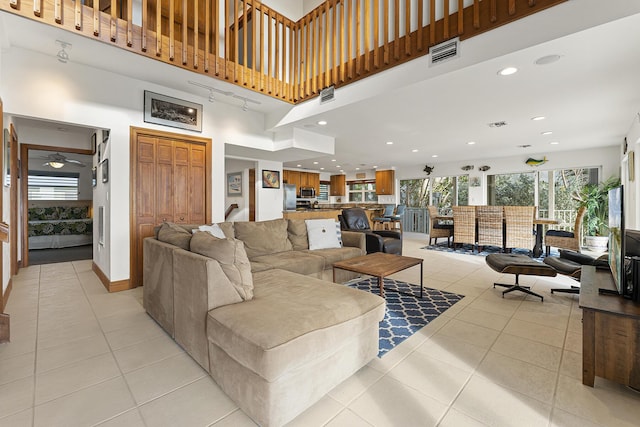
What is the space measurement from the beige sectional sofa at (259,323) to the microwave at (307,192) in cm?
772

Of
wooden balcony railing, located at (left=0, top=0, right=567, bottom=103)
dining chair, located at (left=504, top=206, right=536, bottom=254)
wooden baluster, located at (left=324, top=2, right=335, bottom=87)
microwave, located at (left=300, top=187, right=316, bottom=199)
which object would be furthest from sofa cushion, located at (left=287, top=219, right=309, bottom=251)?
microwave, located at (left=300, top=187, right=316, bottom=199)

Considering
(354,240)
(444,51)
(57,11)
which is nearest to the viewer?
(57,11)

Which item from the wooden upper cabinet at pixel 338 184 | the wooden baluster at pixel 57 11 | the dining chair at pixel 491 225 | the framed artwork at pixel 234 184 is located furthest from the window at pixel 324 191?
the wooden baluster at pixel 57 11

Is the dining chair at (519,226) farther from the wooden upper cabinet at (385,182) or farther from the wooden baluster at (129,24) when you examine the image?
the wooden baluster at (129,24)

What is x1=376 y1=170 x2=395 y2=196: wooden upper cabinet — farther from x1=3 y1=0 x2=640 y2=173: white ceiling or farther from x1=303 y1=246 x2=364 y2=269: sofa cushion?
x1=303 y1=246 x2=364 y2=269: sofa cushion

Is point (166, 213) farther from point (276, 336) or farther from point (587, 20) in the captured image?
point (587, 20)

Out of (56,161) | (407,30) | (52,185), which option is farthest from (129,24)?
(52,185)

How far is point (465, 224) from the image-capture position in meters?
6.29

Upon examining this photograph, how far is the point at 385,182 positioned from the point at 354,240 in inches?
248

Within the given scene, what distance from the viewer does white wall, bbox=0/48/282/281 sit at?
2.89 m

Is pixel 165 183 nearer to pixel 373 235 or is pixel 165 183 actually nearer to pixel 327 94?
pixel 327 94

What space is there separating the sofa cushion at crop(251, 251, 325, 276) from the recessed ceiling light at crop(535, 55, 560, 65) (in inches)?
111

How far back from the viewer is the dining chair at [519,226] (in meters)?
5.61

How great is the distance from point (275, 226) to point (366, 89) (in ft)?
6.67
